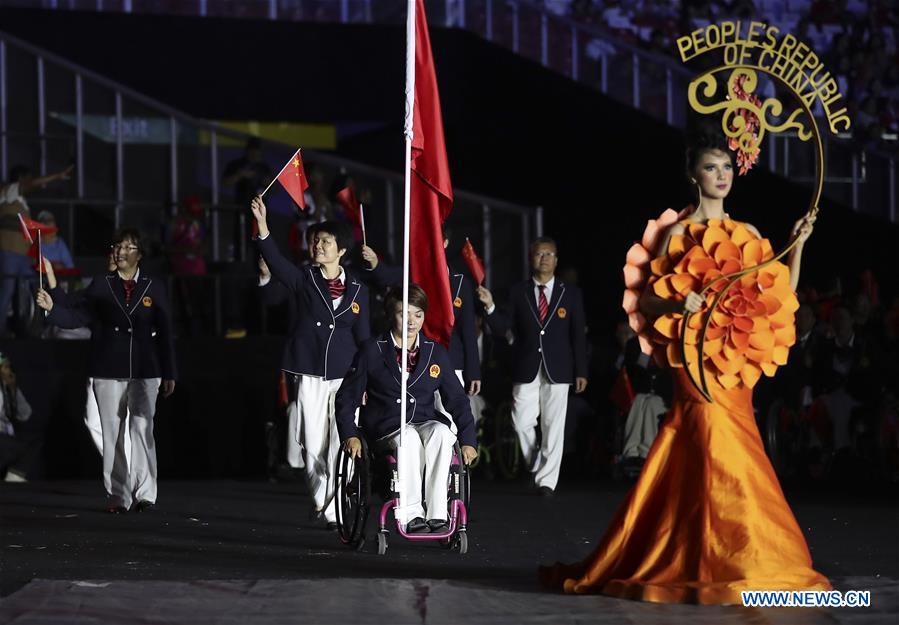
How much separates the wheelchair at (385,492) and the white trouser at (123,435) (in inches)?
99.4

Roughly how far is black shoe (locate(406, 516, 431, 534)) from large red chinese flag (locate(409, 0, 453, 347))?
1087 millimetres

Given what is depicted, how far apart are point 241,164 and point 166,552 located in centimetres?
889

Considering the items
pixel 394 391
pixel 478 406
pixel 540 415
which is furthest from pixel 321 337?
pixel 478 406

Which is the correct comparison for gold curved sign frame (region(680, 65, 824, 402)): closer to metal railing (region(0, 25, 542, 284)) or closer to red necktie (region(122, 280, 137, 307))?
red necktie (region(122, 280, 137, 307))

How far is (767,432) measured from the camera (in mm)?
14039

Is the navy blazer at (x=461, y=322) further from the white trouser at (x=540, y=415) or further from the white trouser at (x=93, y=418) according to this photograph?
the white trouser at (x=93, y=418)

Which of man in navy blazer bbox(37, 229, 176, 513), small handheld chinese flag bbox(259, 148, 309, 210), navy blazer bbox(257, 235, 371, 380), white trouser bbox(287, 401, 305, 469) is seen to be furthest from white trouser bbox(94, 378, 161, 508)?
small handheld chinese flag bbox(259, 148, 309, 210)

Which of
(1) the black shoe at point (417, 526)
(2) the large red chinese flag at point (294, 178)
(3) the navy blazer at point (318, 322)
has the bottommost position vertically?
(1) the black shoe at point (417, 526)

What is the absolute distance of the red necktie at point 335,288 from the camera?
35.6 ft

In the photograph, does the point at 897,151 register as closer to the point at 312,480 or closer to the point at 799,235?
the point at 312,480

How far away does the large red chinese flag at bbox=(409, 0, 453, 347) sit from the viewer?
9.53m

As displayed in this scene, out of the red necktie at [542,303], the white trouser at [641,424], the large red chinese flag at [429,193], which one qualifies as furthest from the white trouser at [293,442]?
the white trouser at [641,424]

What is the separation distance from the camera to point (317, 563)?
Result: 8.83m

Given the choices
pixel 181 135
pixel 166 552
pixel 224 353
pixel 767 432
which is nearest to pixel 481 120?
pixel 181 135
